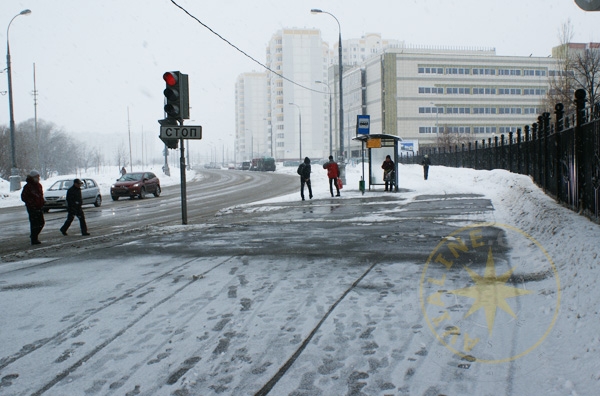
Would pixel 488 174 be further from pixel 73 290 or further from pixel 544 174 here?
pixel 73 290

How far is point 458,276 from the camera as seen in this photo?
6.21 m

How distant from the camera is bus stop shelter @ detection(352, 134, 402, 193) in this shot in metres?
21.4

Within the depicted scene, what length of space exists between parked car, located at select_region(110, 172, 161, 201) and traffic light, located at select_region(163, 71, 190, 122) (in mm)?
17670

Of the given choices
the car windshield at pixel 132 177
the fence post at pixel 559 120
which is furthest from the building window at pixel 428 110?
the fence post at pixel 559 120

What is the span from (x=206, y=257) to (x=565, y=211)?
213 inches

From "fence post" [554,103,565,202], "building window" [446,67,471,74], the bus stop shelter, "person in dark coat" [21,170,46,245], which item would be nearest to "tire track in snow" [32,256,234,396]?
"person in dark coat" [21,170,46,245]

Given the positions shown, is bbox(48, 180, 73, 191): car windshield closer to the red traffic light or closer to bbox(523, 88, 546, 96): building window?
the red traffic light

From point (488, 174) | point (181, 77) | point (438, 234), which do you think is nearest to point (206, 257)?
point (438, 234)

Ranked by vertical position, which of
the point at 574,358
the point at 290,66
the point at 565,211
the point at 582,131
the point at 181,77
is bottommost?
the point at 574,358

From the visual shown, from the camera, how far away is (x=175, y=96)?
11.4m

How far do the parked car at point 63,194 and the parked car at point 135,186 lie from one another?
12.7ft

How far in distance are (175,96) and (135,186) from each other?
1793 cm

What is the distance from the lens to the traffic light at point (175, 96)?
37.3 ft

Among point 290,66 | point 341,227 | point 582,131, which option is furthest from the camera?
point 290,66
